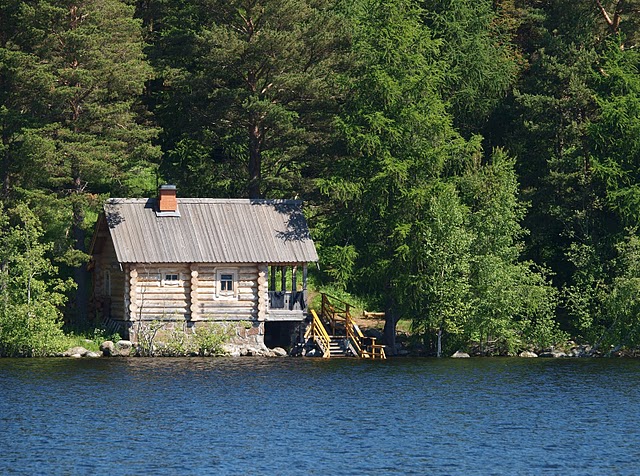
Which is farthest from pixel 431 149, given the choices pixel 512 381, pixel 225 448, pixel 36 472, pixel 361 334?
pixel 36 472

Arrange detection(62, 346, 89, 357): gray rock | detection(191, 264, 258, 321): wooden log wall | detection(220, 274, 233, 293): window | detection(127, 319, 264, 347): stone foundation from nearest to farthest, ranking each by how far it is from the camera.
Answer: detection(62, 346, 89, 357): gray rock, detection(127, 319, 264, 347): stone foundation, detection(191, 264, 258, 321): wooden log wall, detection(220, 274, 233, 293): window

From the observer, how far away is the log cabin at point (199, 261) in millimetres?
57156

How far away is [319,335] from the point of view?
58750mm

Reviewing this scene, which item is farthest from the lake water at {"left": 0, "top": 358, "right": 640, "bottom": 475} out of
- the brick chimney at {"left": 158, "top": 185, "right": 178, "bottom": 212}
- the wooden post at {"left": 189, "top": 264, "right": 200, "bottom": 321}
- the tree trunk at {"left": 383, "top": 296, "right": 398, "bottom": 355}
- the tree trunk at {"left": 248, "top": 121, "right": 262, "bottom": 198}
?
the tree trunk at {"left": 248, "top": 121, "right": 262, "bottom": 198}

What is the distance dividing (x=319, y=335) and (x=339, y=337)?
0.92m

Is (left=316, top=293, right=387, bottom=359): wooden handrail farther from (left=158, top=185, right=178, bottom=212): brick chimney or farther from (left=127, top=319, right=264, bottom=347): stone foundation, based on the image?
(left=158, top=185, right=178, bottom=212): brick chimney

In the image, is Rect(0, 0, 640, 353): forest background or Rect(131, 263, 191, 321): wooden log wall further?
Rect(0, 0, 640, 353): forest background

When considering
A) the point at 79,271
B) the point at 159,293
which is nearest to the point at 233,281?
the point at 159,293

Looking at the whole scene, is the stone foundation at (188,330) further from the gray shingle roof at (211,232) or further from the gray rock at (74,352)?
the gray shingle roof at (211,232)

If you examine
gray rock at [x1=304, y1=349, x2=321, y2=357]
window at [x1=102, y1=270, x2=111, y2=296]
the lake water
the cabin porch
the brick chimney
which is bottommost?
the lake water

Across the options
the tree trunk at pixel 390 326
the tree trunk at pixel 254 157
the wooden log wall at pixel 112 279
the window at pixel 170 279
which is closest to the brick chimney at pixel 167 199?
the wooden log wall at pixel 112 279

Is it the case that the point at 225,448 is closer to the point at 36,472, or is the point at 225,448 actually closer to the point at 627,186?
the point at 36,472

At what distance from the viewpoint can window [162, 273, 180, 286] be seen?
57.6 meters

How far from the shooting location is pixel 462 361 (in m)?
57.7
